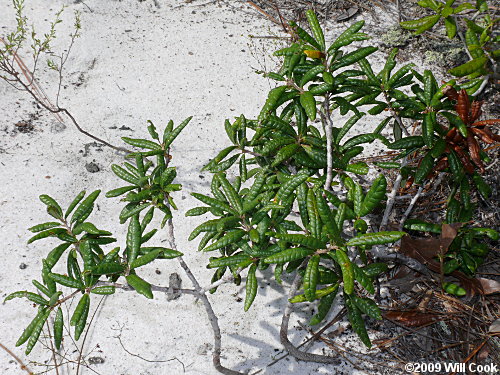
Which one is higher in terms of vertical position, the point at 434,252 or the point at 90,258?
the point at 90,258

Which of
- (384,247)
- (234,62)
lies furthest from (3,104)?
(384,247)

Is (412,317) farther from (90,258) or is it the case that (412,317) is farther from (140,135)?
(140,135)

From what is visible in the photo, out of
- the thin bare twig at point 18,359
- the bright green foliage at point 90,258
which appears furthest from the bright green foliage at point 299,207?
the thin bare twig at point 18,359

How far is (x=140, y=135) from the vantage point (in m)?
3.44

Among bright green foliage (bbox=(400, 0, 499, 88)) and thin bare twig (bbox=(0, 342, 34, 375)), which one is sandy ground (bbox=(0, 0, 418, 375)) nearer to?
thin bare twig (bbox=(0, 342, 34, 375))

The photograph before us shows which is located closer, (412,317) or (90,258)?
(90,258)

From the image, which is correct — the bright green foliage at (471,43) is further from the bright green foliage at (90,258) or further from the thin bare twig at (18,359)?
the thin bare twig at (18,359)

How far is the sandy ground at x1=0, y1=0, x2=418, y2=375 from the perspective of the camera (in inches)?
92.0

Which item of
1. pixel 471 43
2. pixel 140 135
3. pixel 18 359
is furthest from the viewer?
pixel 140 135

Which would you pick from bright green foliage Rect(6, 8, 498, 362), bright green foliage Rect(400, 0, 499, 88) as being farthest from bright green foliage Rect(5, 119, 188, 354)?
bright green foliage Rect(400, 0, 499, 88)

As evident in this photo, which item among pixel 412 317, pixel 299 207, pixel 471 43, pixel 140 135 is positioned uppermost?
pixel 140 135

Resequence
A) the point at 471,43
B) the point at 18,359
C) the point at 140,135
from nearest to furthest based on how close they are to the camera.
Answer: the point at 18,359 < the point at 471,43 < the point at 140,135

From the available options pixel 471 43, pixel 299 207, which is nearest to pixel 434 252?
pixel 299 207

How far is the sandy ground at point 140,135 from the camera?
7.66 feet
